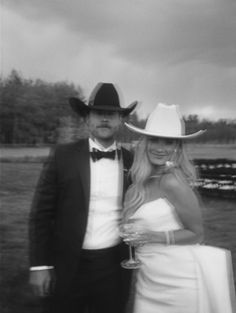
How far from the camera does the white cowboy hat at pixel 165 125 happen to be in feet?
5.36

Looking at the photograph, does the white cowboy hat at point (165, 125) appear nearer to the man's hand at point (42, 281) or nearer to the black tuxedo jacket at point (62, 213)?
the black tuxedo jacket at point (62, 213)

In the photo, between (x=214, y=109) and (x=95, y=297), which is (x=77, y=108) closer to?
(x=95, y=297)

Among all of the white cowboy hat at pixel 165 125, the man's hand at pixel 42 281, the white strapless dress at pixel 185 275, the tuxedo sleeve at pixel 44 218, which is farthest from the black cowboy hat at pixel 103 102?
the man's hand at pixel 42 281

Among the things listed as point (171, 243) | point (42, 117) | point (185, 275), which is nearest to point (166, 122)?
point (171, 243)

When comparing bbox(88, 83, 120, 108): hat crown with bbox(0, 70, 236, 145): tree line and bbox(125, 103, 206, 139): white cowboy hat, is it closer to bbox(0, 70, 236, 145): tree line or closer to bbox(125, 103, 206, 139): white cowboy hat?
bbox(125, 103, 206, 139): white cowboy hat

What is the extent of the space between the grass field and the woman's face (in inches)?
35.9

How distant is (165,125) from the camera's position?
1.66 metres

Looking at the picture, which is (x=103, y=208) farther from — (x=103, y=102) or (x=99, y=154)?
(x=103, y=102)

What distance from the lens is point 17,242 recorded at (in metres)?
2.58

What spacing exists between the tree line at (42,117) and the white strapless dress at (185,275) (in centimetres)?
95

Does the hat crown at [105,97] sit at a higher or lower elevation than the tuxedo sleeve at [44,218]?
higher

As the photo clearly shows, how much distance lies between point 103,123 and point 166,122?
26cm

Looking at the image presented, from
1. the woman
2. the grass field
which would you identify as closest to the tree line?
the grass field

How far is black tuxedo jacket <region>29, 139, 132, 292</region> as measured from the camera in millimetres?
1621
